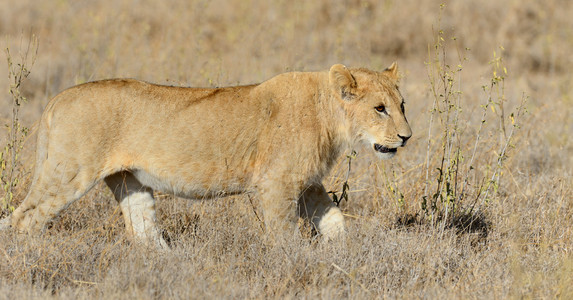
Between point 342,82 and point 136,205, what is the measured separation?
189cm

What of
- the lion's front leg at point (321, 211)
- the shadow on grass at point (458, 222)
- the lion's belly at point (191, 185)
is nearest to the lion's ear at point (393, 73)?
the lion's front leg at point (321, 211)

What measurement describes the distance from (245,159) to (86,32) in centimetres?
919

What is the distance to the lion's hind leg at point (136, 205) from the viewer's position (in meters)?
5.34

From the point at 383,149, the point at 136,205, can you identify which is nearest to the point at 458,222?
the point at 383,149

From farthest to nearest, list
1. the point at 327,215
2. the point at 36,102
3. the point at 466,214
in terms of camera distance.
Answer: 1. the point at 36,102
2. the point at 466,214
3. the point at 327,215

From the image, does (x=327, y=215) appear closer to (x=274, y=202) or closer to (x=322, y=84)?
(x=274, y=202)

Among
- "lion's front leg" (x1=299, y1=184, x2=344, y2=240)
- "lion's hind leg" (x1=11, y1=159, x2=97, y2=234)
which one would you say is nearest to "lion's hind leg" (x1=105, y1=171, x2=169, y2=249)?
"lion's hind leg" (x1=11, y1=159, x2=97, y2=234)

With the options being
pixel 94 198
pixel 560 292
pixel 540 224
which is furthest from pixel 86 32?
pixel 560 292

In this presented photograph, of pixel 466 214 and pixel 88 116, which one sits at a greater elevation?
pixel 88 116

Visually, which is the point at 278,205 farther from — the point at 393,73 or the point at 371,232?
the point at 393,73

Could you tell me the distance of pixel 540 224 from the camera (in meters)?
5.80

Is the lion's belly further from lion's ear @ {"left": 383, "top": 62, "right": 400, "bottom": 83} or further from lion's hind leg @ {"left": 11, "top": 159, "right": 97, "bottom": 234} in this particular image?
lion's ear @ {"left": 383, "top": 62, "right": 400, "bottom": 83}

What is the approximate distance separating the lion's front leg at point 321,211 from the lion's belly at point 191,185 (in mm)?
615

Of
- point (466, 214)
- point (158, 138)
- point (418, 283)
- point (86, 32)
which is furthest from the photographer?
point (86, 32)
